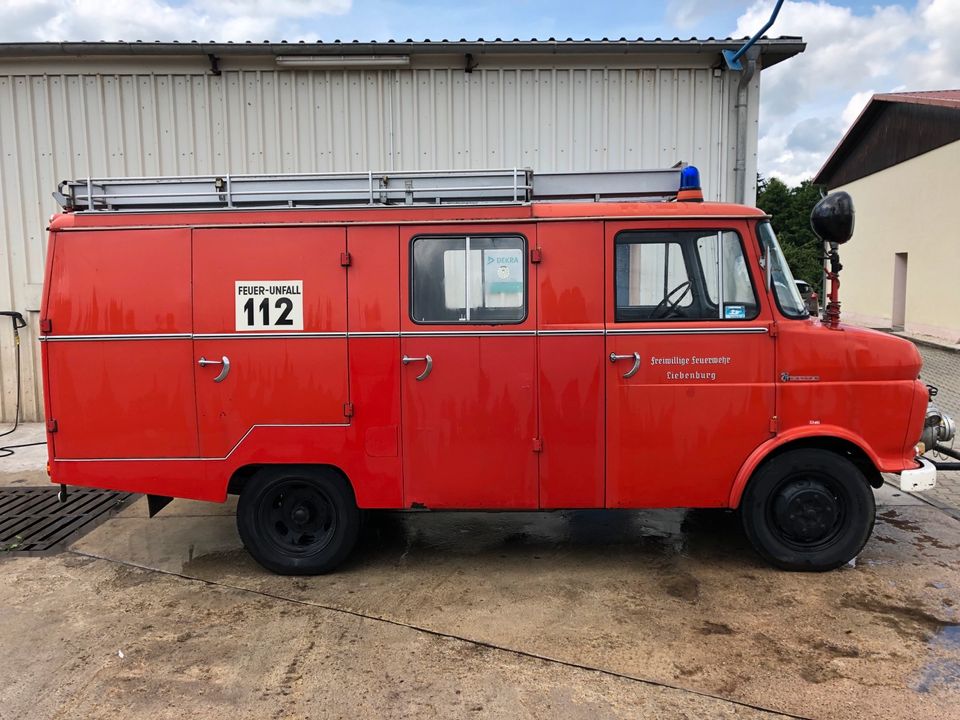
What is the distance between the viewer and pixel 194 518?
235 inches

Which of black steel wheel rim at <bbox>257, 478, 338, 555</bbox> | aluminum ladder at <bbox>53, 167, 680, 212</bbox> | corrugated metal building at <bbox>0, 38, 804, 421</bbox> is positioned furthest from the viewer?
corrugated metal building at <bbox>0, 38, 804, 421</bbox>

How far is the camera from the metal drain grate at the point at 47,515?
5.41 metres

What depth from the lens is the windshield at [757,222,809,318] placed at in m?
4.45

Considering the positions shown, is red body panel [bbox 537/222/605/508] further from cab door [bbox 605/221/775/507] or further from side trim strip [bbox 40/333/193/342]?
side trim strip [bbox 40/333/193/342]

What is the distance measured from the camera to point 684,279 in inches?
176

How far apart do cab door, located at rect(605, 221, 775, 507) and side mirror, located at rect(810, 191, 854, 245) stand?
0.49 m

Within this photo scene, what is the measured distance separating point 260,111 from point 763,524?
7.36m

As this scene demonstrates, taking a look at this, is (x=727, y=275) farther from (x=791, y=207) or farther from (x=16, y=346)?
(x=791, y=207)

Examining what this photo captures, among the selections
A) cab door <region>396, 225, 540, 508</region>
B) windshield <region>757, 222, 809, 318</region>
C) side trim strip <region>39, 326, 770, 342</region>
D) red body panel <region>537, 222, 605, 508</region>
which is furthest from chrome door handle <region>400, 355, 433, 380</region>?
windshield <region>757, 222, 809, 318</region>

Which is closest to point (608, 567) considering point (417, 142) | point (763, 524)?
point (763, 524)

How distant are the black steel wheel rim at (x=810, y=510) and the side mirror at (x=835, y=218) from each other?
157cm

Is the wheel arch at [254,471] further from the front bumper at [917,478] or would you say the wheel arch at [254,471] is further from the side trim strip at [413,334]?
the front bumper at [917,478]

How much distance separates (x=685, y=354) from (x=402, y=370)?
185 centimetres

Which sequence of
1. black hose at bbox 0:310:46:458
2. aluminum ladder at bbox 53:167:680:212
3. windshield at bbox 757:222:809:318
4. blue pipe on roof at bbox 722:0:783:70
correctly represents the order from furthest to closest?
black hose at bbox 0:310:46:458, blue pipe on roof at bbox 722:0:783:70, aluminum ladder at bbox 53:167:680:212, windshield at bbox 757:222:809:318
